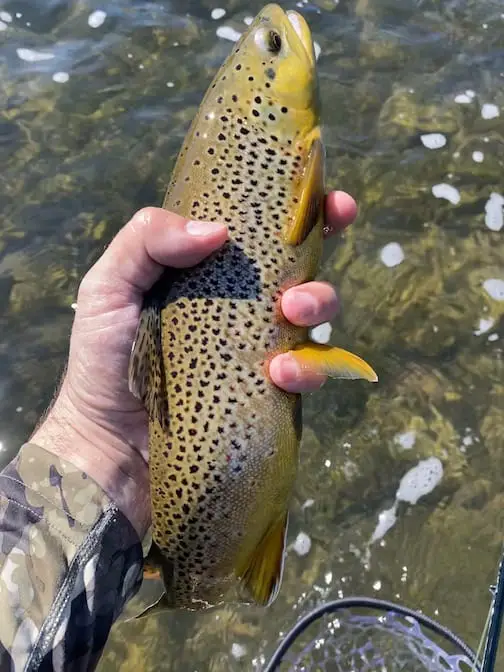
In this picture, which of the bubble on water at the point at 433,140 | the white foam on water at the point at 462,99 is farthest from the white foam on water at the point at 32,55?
the white foam on water at the point at 462,99

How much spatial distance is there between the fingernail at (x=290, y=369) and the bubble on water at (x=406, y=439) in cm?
224

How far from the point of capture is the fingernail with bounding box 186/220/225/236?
8.32 ft

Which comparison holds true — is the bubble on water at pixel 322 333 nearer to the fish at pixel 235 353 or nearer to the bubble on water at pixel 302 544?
the bubble on water at pixel 302 544

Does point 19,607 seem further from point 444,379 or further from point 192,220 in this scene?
point 444,379

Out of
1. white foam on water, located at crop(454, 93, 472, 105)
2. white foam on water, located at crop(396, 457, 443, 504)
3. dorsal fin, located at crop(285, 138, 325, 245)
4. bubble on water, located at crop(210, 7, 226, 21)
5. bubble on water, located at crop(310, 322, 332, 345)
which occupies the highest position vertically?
dorsal fin, located at crop(285, 138, 325, 245)

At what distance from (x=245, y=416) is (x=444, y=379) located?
8.44ft

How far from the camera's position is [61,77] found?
6.84 metres

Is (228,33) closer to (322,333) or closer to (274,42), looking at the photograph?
(322,333)

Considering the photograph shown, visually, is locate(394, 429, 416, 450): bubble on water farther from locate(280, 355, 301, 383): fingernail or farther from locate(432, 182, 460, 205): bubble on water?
locate(280, 355, 301, 383): fingernail

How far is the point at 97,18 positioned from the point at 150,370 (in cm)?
610

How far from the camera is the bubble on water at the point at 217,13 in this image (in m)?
7.25

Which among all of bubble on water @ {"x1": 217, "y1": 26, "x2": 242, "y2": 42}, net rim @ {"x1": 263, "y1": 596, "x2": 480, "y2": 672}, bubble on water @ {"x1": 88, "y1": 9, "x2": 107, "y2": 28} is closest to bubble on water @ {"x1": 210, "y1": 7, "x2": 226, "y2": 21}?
bubble on water @ {"x1": 217, "y1": 26, "x2": 242, "y2": 42}

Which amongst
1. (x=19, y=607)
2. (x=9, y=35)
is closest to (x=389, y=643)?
(x=19, y=607)

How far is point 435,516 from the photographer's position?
427 centimetres
